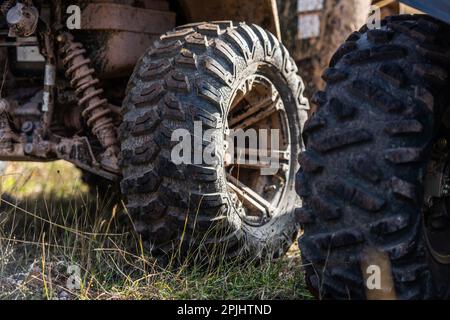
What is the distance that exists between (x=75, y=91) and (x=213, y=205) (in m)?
0.96

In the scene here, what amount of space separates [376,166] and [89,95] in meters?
1.81

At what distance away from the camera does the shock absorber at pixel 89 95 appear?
3.88 meters

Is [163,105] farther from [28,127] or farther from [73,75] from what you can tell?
[28,127]

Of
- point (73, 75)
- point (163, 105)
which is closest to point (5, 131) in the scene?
point (73, 75)

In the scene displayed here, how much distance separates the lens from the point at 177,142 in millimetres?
3406

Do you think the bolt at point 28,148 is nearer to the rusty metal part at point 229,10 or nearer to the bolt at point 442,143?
the rusty metal part at point 229,10

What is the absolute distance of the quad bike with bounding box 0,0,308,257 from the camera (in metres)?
3.46

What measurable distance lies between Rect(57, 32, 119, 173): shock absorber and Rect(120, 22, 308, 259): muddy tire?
32 cm

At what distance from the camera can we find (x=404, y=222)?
2453 mm

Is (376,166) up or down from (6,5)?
down

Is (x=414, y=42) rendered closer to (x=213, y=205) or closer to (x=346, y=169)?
(x=346, y=169)

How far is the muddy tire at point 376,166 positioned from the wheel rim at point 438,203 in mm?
81
